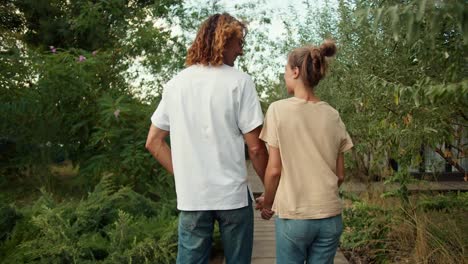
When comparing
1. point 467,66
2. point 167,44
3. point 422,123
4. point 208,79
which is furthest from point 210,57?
point 167,44

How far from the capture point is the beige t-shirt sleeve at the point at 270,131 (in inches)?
114

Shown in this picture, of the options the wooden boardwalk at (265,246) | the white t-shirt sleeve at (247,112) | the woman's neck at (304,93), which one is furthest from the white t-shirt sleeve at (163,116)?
the wooden boardwalk at (265,246)

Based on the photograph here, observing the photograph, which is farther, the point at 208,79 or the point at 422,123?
the point at 422,123

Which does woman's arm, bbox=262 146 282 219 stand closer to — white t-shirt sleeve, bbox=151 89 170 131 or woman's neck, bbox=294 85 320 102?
woman's neck, bbox=294 85 320 102

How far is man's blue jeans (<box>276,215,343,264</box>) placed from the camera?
9.45ft

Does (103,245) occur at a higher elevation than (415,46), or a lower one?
lower

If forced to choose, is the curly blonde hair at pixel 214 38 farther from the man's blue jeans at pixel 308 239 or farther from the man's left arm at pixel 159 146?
the man's blue jeans at pixel 308 239

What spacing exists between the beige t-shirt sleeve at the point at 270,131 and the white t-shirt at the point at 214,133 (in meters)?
0.07

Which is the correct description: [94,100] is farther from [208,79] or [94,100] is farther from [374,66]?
[208,79]

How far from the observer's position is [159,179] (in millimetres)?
7598

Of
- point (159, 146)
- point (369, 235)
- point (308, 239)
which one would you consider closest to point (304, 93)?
point (308, 239)

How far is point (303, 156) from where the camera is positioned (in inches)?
114

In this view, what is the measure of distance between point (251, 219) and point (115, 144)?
5.18 m

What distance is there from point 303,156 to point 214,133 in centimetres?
45
